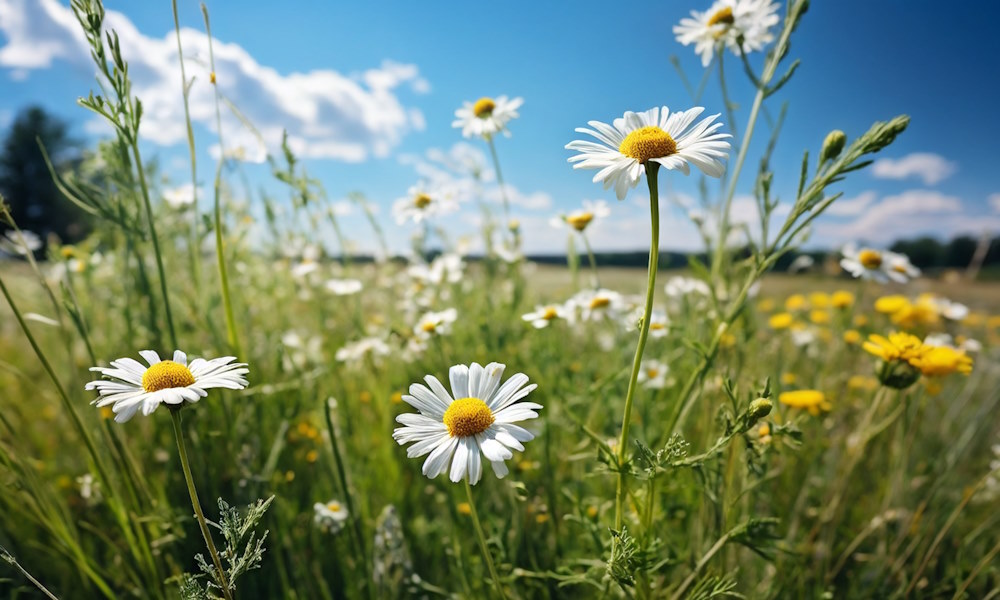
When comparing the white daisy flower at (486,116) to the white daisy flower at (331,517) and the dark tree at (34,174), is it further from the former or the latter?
the dark tree at (34,174)

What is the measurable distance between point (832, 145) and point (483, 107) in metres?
1.16

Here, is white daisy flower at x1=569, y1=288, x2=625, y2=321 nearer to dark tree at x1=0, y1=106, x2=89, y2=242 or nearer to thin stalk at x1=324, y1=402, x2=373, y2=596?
thin stalk at x1=324, y1=402, x2=373, y2=596

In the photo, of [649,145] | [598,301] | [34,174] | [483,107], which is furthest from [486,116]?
[34,174]

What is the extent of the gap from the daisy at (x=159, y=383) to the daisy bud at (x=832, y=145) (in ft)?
2.94

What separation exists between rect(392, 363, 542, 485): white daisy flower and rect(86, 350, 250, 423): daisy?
0.22 m

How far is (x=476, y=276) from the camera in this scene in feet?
10.4

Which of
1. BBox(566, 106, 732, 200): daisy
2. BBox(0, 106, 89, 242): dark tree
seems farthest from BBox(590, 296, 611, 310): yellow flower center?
BBox(0, 106, 89, 242): dark tree

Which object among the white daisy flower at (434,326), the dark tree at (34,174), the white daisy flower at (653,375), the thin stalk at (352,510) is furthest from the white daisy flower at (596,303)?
the dark tree at (34,174)

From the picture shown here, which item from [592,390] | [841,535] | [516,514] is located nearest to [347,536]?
[516,514]

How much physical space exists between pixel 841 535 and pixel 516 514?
119cm

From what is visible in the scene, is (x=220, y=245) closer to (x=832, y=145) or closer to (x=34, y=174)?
(x=832, y=145)

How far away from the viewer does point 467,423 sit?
0.71 meters

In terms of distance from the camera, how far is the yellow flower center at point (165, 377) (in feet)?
2.23

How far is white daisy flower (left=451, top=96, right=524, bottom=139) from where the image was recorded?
67.5 inches
